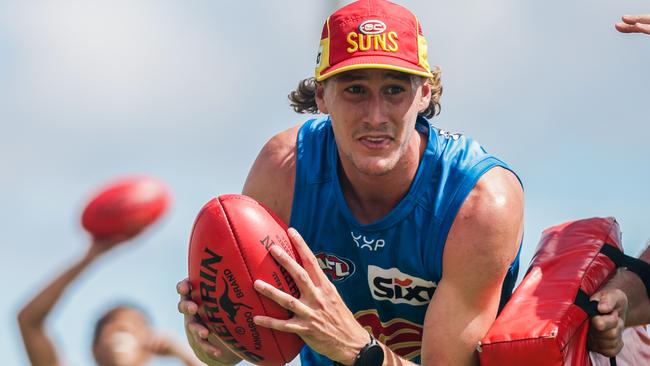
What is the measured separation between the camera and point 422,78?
6031 mm

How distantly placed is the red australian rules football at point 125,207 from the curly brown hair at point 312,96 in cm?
96

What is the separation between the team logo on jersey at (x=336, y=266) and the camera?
243 inches

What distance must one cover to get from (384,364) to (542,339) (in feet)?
2.27

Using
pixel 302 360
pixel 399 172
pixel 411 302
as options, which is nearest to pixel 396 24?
pixel 399 172

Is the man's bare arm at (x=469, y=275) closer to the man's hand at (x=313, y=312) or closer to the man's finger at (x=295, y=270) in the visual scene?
the man's hand at (x=313, y=312)

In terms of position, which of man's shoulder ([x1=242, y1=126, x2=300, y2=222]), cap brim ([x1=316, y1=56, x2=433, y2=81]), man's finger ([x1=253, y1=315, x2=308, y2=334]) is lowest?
man's finger ([x1=253, y1=315, x2=308, y2=334])

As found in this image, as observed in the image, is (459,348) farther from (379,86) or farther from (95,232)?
(95,232)

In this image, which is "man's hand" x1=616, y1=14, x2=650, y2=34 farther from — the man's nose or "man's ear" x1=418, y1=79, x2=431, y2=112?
the man's nose

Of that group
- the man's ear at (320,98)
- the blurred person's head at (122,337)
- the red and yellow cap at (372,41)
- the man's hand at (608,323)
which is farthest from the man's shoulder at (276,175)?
the man's hand at (608,323)

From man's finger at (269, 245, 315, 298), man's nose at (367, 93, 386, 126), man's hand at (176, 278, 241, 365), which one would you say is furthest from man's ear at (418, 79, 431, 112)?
man's hand at (176, 278, 241, 365)

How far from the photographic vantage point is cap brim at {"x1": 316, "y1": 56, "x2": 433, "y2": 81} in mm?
5762

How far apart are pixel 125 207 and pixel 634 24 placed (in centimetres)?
271

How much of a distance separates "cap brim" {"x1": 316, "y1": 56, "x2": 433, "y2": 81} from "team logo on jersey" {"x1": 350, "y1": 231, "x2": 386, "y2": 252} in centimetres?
77

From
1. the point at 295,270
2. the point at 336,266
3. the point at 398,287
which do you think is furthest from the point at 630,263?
the point at 295,270
